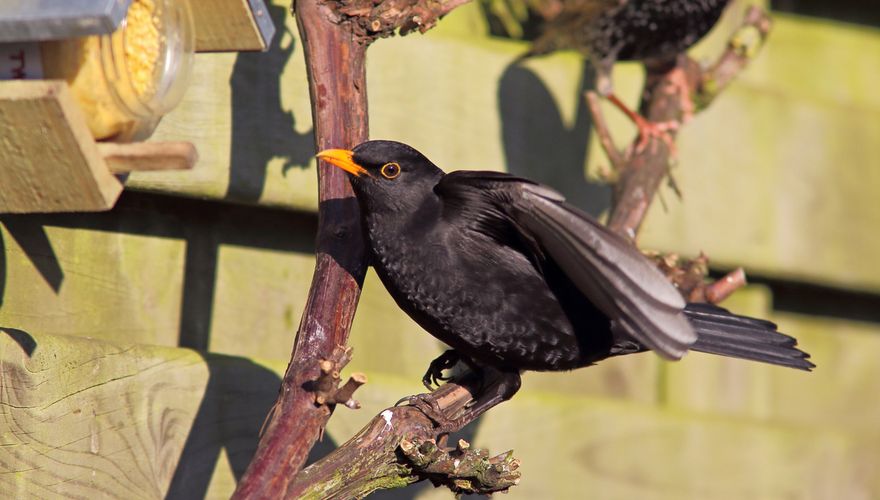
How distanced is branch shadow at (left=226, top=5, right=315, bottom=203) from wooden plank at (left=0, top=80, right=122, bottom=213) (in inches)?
41.3

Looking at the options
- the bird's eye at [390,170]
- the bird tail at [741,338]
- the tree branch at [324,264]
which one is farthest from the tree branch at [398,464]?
the bird tail at [741,338]

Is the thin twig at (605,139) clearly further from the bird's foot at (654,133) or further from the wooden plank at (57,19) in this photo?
the wooden plank at (57,19)

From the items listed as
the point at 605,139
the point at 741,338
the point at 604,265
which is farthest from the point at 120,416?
the point at 605,139

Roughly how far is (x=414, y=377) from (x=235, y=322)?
0.74 meters

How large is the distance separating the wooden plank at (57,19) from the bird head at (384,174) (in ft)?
2.69

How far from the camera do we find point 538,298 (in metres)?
3.13

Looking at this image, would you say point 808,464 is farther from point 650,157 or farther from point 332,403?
point 332,403

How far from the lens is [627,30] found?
15.6 feet

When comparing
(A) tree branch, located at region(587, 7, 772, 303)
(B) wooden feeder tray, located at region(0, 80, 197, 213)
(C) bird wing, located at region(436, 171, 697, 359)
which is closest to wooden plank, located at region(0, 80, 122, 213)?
(B) wooden feeder tray, located at region(0, 80, 197, 213)

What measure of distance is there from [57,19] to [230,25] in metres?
→ 0.86

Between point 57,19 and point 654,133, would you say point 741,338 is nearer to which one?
point 654,133

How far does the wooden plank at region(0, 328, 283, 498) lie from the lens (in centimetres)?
289

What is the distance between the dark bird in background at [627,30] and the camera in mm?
4730

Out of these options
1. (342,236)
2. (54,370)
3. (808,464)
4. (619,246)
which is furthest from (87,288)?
(808,464)
